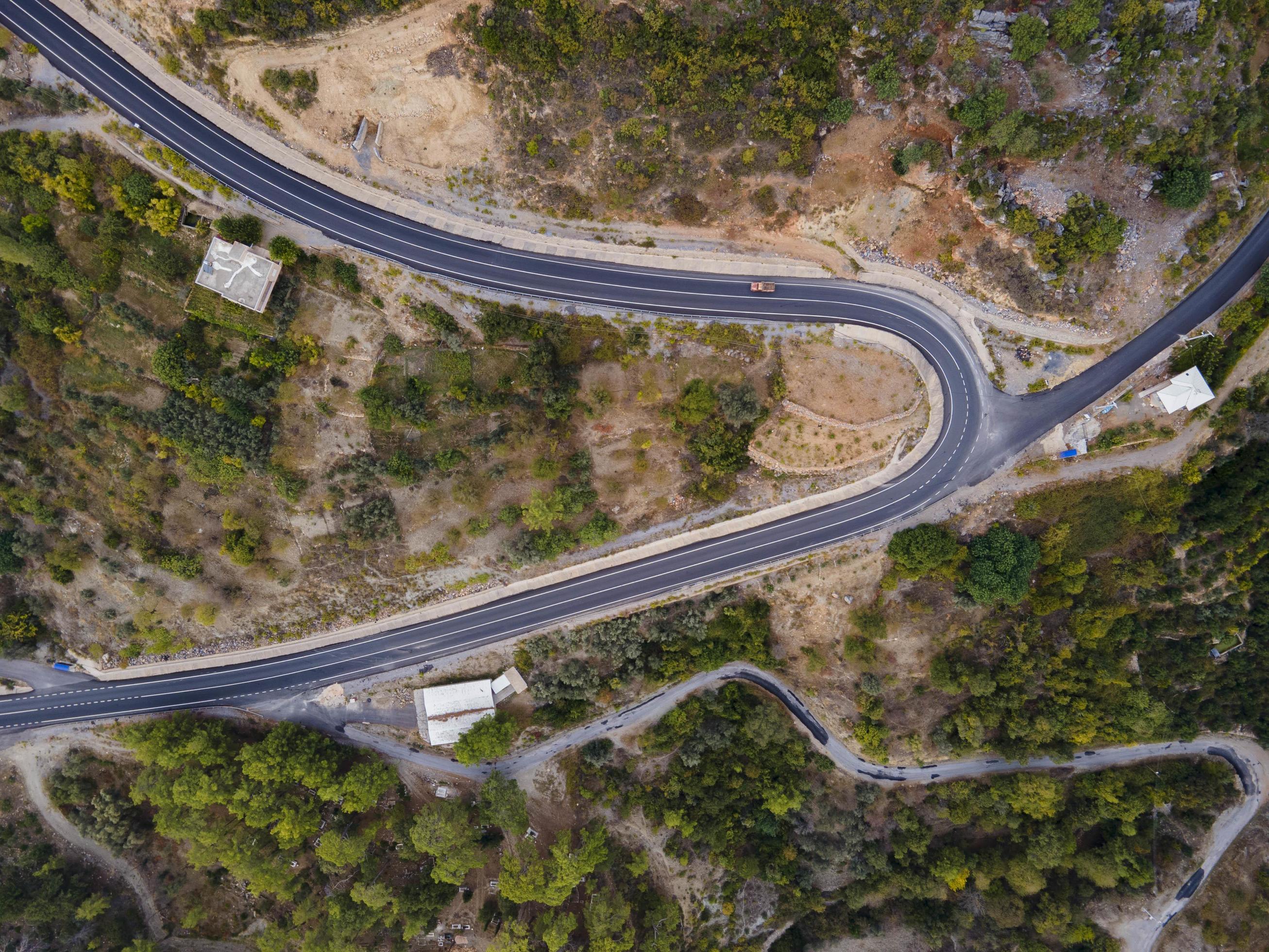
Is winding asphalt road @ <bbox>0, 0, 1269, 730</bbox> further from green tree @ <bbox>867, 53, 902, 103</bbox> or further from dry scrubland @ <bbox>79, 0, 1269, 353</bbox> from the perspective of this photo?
green tree @ <bbox>867, 53, 902, 103</bbox>

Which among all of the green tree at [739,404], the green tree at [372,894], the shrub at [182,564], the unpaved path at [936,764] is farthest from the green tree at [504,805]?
the green tree at [739,404]

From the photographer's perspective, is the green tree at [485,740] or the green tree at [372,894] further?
the green tree at [485,740]

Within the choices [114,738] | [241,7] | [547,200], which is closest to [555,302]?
[547,200]

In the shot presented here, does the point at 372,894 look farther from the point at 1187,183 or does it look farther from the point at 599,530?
the point at 1187,183

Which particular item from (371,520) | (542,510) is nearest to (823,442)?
(542,510)

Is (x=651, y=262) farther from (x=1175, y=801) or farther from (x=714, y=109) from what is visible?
(x=1175, y=801)

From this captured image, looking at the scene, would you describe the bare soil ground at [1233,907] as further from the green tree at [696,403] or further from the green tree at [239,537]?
the green tree at [239,537]

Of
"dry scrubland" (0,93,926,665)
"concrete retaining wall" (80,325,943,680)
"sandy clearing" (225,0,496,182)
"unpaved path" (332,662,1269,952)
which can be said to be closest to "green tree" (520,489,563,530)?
"dry scrubland" (0,93,926,665)
